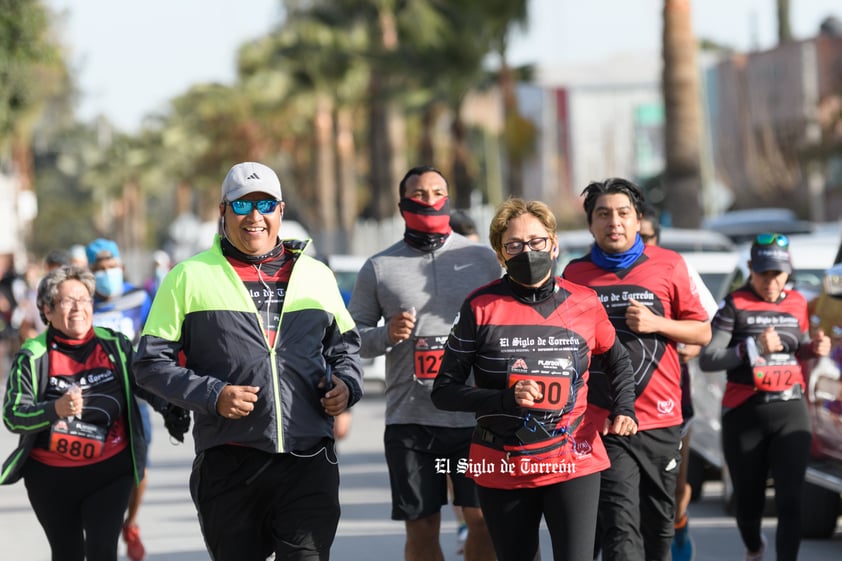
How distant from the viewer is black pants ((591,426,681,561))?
7.11m

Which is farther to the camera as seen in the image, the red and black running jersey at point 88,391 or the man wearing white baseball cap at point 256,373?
the red and black running jersey at point 88,391

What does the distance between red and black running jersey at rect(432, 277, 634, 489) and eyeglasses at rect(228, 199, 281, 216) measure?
34.6 inches

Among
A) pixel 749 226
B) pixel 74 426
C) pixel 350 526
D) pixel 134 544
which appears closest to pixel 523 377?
pixel 74 426

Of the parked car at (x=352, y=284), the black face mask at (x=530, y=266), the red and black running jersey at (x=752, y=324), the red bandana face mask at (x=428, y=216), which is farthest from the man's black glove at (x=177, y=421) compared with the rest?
the parked car at (x=352, y=284)

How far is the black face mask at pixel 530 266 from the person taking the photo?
6.26 m

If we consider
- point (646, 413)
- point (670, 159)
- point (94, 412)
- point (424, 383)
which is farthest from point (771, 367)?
point (670, 159)

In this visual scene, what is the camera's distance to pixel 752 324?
875 centimetres

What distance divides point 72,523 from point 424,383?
1750 mm

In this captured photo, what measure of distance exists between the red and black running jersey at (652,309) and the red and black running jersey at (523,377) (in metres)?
1.04

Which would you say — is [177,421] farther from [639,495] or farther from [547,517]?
[639,495]

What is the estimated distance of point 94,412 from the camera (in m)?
7.79

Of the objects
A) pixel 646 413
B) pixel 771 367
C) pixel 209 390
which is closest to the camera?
pixel 209 390

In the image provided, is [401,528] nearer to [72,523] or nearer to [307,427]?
[72,523]

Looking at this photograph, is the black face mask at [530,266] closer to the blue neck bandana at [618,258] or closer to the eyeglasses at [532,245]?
the eyeglasses at [532,245]
